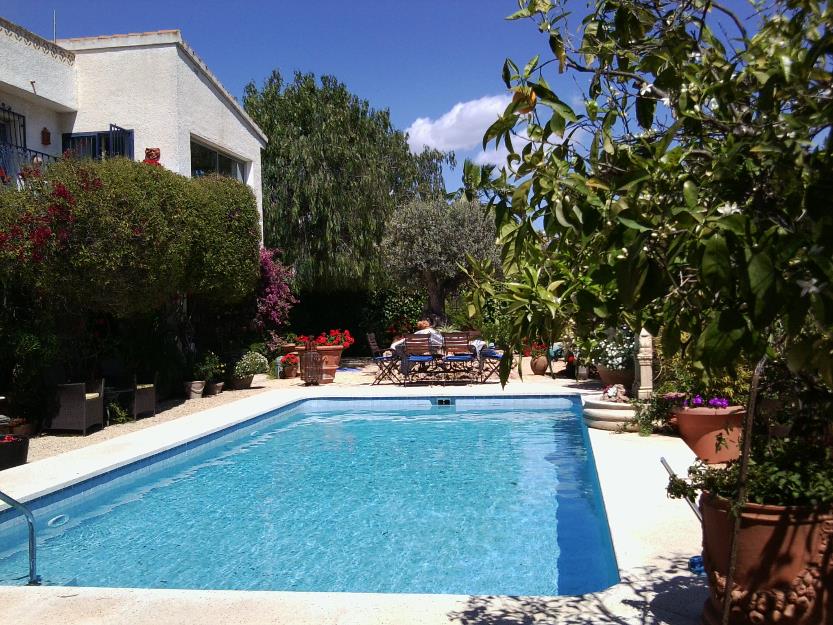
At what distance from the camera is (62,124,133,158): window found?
14617 mm

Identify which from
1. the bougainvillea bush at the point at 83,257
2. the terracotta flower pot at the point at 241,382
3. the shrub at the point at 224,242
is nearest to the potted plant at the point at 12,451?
→ the bougainvillea bush at the point at 83,257

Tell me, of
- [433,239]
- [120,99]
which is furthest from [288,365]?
[120,99]

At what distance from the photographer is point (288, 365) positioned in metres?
19.0

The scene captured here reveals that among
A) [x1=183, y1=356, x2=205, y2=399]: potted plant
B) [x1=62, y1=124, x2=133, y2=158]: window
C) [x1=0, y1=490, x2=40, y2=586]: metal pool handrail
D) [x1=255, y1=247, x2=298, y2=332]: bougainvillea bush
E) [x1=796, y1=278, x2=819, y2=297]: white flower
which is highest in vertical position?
[x1=62, y1=124, x2=133, y2=158]: window

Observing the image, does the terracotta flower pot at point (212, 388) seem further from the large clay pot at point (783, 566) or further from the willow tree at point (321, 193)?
the large clay pot at point (783, 566)

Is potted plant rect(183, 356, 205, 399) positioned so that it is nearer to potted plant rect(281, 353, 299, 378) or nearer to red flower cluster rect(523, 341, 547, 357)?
potted plant rect(281, 353, 299, 378)

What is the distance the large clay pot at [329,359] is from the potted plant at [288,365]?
0.70m

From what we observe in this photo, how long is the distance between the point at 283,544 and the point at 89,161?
6845 mm

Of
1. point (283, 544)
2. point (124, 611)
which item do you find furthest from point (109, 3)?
point (124, 611)

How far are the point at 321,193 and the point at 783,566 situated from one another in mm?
19538

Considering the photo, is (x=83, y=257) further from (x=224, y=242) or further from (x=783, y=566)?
(x=783, y=566)

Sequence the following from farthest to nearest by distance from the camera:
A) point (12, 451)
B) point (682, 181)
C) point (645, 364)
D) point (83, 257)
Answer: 1. point (645, 364)
2. point (83, 257)
3. point (12, 451)
4. point (682, 181)

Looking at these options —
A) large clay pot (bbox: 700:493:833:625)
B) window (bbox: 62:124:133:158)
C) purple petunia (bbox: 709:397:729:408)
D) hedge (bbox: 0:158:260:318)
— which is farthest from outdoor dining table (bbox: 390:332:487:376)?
large clay pot (bbox: 700:493:833:625)

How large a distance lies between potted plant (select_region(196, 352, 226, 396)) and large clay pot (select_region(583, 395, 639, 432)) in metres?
8.04
